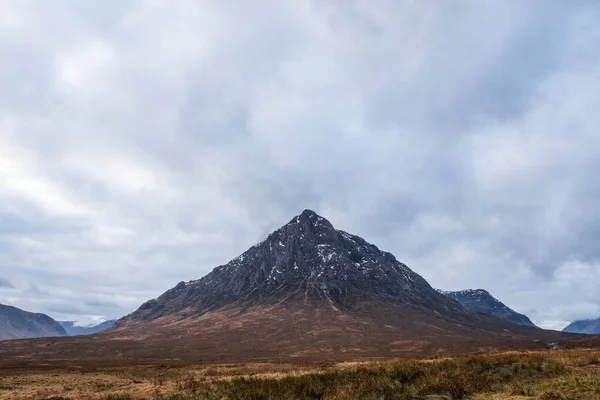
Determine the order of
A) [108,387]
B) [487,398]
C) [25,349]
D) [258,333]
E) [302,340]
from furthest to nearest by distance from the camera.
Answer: [258,333] → [302,340] → [25,349] → [108,387] → [487,398]

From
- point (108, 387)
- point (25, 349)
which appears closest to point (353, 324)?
point (25, 349)

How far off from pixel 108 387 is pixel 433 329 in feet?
575

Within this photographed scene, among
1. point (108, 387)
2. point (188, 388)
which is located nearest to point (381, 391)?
point (188, 388)

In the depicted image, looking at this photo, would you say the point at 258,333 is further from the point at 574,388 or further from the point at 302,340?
the point at 574,388

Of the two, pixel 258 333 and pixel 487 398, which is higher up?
pixel 258 333

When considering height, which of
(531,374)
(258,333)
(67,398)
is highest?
(258,333)

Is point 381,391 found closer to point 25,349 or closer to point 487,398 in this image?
point 487,398

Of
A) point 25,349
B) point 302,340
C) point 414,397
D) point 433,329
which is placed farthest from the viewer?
point 433,329

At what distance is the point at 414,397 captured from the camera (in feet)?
60.4

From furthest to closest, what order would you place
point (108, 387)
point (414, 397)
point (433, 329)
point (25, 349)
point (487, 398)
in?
point (433, 329) < point (25, 349) < point (108, 387) < point (414, 397) < point (487, 398)

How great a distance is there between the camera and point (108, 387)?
3231 cm

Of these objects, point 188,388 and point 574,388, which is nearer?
point 574,388

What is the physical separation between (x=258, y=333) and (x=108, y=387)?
476 feet

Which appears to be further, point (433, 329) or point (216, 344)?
point (433, 329)
